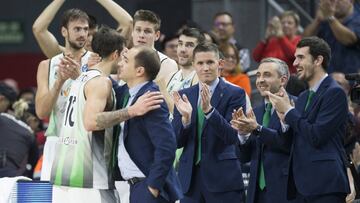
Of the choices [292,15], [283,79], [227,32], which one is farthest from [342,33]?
[283,79]

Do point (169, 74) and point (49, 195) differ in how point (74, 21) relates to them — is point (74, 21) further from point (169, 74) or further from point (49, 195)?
point (49, 195)

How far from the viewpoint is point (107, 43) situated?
451 inches

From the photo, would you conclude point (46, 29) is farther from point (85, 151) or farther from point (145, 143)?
point (145, 143)

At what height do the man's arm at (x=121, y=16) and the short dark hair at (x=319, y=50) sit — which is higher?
the man's arm at (x=121, y=16)

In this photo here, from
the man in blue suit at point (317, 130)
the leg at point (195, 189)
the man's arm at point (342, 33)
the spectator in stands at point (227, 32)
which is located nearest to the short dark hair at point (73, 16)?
the leg at point (195, 189)

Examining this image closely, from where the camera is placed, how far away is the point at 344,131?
1159 centimetres

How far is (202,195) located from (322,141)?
1.38 meters

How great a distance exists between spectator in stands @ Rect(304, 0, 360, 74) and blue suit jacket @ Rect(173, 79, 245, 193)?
3660mm

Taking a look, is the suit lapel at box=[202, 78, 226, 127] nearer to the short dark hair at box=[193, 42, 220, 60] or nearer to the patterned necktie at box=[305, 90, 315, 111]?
the short dark hair at box=[193, 42, 220, 60]

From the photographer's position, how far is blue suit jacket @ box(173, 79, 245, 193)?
11.9 metres

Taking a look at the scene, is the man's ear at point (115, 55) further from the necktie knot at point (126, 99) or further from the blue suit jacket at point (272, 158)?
the blue suit jacket at point (272, 158)

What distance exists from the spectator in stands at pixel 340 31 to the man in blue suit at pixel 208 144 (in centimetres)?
365

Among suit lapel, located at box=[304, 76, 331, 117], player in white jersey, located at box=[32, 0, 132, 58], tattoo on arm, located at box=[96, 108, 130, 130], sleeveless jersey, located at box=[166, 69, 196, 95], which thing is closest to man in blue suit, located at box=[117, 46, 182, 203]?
tattoo on arm, located at box=[96, 108, 130, 130]

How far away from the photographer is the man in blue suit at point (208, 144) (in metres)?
11.9
